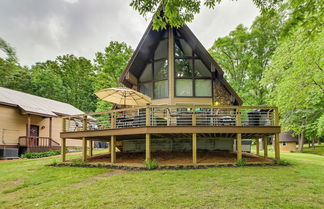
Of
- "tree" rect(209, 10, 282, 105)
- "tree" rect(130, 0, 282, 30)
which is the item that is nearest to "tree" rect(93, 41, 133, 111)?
"tree" rect(209, 10, 282, 105)

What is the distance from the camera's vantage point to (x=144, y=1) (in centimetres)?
519

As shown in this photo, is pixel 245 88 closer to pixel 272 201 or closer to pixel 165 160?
pixel 165 160

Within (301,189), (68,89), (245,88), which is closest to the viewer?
(301,189)

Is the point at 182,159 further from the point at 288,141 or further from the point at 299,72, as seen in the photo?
the point at 288,141

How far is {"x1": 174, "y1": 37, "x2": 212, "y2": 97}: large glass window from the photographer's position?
1275 cm

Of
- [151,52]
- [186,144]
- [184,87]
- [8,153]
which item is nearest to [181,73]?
[184,87]

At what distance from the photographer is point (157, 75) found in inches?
523

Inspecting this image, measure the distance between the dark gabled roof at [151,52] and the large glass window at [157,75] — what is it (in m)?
0.39

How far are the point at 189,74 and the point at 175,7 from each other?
794 cm

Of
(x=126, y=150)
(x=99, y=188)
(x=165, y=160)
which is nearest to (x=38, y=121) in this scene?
(x=126, y=150)

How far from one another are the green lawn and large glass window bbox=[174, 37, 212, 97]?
5.69m

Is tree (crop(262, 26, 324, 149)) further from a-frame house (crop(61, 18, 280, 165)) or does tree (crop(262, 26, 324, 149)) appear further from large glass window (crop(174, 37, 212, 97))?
large glass window (crop(174, 37, 212, 97))

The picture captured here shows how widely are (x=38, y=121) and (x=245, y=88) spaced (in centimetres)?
1960

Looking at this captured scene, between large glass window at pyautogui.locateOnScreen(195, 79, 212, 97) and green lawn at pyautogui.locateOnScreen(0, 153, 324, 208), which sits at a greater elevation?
large glass window at pyautogui.locateOnScreen(195, 79, 212, 97)
